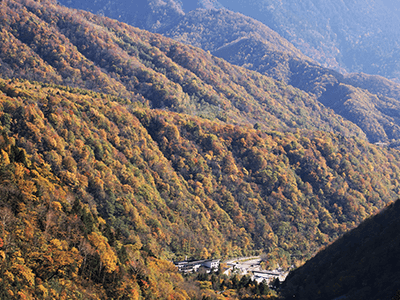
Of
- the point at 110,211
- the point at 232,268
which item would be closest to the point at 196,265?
the point at 232,268

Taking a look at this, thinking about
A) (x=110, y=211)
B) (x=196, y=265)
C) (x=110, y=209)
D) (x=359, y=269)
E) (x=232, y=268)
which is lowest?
(x=232, y=268)

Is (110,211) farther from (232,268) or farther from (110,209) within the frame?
(232,268)

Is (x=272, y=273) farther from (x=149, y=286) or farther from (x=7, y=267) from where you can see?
(x=7, y=267)

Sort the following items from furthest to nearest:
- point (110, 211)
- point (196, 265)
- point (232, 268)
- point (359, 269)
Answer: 1. point (110, 211)
2. point (232, 268)
3. point (196, 265)
4. point (359, 269)

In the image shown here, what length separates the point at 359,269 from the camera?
96750 millimetres

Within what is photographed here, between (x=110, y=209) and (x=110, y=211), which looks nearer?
(x=110, y=211)

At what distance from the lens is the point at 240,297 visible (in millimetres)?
96875

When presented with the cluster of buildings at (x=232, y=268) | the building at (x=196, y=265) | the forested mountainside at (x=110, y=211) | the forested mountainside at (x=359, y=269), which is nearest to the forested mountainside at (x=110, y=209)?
the forested mountainside at (x=110, y=211)

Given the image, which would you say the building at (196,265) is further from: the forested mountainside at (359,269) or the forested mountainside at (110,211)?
the forested mountainside at (359,269)

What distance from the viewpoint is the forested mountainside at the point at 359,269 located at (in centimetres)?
8753

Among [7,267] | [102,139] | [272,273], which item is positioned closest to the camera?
[7,267]

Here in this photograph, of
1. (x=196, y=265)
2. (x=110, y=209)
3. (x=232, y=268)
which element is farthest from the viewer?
(x=110, y=209)

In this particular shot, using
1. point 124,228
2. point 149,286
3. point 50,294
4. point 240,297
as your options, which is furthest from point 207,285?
point 50,294

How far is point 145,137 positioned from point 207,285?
101256 millimetres
